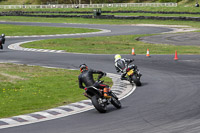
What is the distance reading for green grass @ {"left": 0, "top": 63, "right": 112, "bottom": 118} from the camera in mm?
16453

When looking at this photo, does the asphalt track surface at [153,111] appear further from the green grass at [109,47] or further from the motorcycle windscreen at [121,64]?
the green grass at [109,47]

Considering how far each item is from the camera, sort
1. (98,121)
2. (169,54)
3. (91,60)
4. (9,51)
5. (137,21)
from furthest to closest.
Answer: (137,21) < (9,51) < (169,54) < (91,60) < (98,121)

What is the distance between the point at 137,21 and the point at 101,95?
64029mm

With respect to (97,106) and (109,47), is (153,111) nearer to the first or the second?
(97,106)

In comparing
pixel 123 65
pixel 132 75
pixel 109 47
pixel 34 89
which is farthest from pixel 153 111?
pixel 109 47

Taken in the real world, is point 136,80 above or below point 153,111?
below

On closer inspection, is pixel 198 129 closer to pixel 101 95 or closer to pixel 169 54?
pixel 101 95

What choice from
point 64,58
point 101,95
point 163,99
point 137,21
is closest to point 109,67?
point 64,58

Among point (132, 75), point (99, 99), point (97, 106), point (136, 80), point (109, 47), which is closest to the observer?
point (97, 106)

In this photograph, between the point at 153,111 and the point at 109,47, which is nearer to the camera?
the point at 153,111

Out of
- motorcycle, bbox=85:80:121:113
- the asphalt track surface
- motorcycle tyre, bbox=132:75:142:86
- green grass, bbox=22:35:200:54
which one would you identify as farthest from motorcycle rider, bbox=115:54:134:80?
green grass, bbox=22:35:200:54

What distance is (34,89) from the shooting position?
65.7 ft

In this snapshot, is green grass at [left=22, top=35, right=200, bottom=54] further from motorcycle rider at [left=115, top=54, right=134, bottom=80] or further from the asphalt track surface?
motorcycle rider at [left=115, top=54, right=134, bottom=80]

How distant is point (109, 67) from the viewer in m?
27.5
